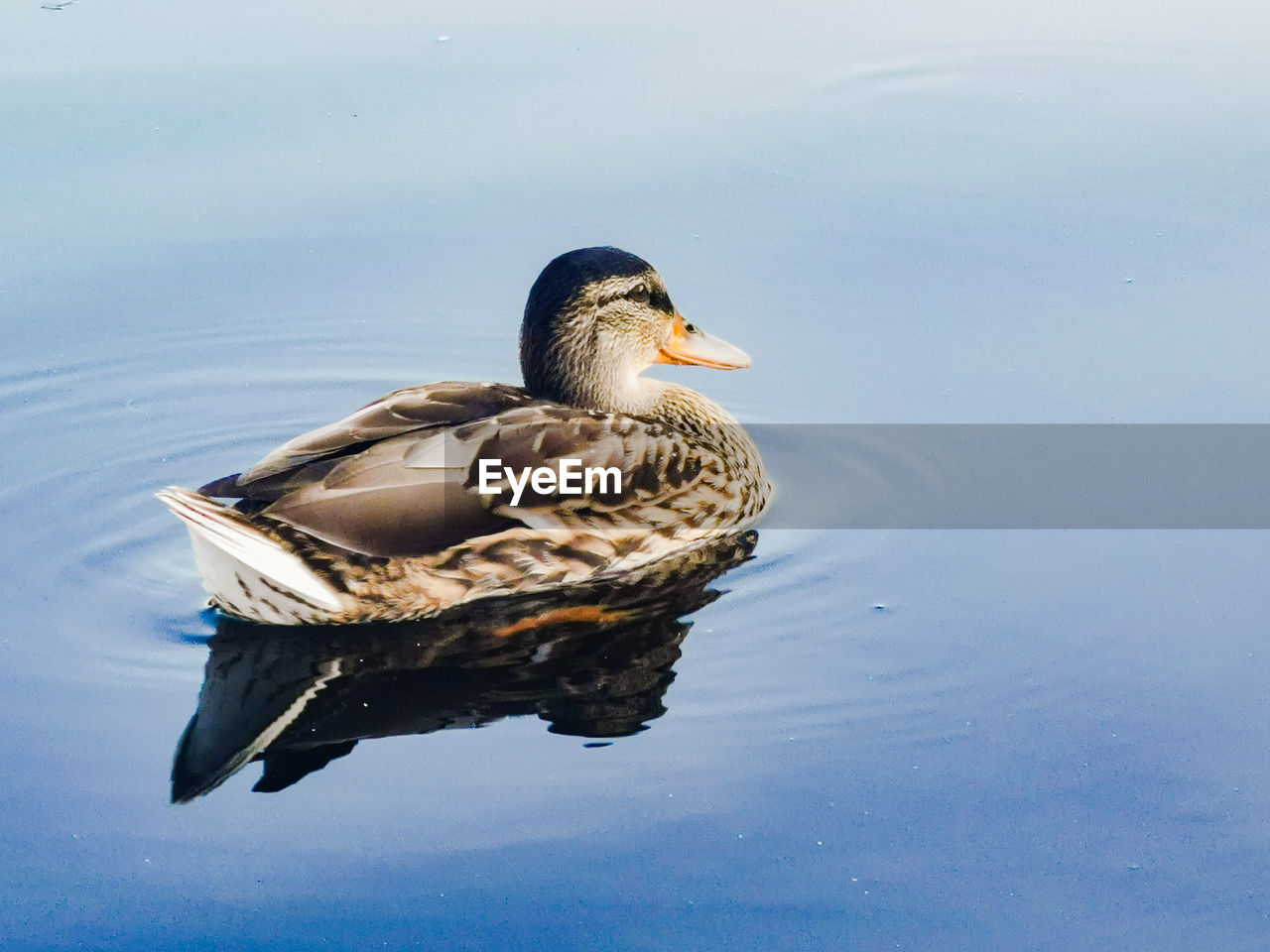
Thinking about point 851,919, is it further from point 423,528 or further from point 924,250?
point 924,250

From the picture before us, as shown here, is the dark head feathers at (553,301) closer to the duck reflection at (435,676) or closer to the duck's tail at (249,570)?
the duck reflection at (435,676)

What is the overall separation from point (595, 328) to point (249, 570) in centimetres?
163

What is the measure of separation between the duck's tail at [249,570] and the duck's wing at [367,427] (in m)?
0.19

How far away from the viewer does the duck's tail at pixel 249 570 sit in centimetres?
501

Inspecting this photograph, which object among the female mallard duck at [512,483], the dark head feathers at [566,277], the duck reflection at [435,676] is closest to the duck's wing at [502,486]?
the female mallard duck at [512,483]

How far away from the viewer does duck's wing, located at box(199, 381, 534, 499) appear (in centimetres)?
534

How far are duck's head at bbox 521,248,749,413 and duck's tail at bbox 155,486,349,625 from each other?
4.12 feet

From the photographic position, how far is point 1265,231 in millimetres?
7582
